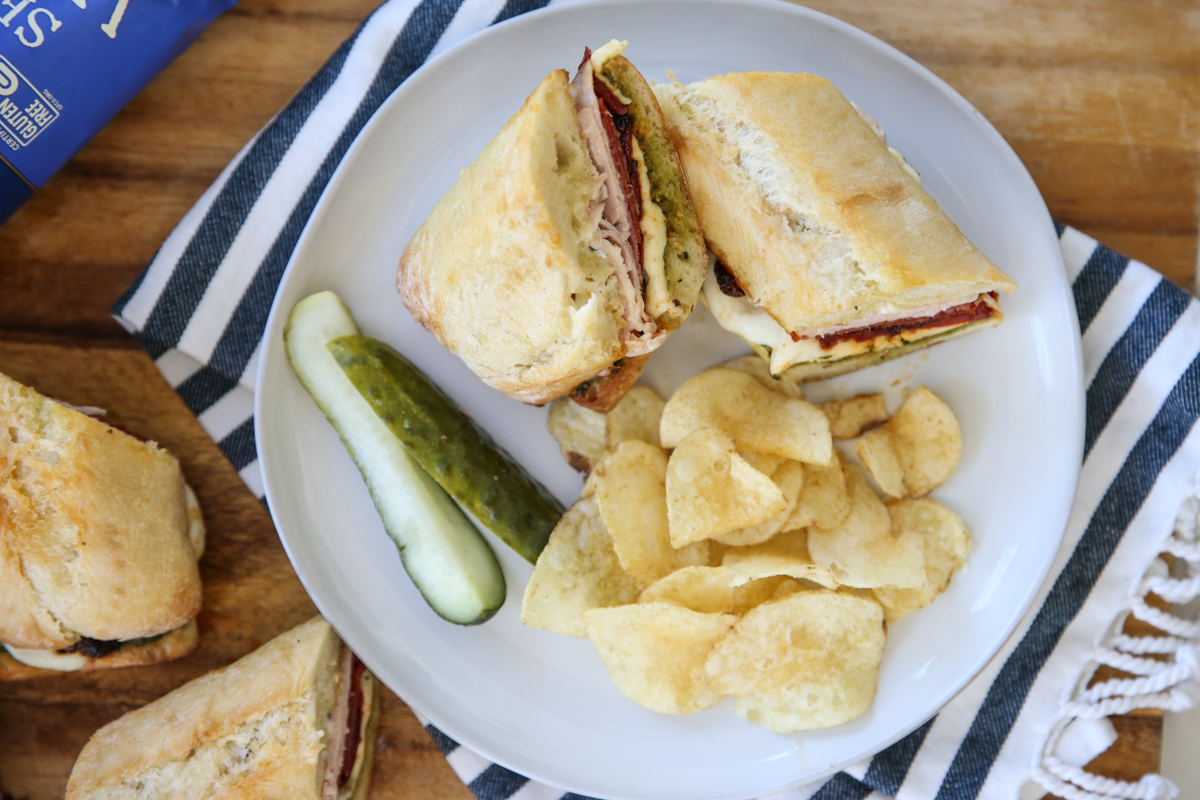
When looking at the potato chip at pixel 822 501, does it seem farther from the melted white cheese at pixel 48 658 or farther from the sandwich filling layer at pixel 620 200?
the melted white cheese at pixel 48 658

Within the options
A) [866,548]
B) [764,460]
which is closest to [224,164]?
[764,460]

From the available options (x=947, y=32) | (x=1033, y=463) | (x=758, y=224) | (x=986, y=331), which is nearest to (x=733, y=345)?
(x=758, y=224)

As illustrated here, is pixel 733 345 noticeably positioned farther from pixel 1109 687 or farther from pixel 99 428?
pixel 99 428

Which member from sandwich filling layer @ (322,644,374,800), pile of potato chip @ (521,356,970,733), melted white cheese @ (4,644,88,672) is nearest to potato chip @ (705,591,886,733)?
pile of potato chip @ (521,356,970,733)

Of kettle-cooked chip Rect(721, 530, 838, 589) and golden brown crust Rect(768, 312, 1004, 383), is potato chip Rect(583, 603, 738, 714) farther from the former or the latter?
golden brown crust Rect(768, 312, 1004, 383)

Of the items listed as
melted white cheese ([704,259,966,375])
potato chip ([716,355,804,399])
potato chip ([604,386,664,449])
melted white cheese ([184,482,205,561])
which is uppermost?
melted white cheese ([704,259,966,375])

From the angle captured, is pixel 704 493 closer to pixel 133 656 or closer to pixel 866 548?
pixel 866 548
